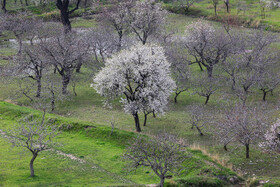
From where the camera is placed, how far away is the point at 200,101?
5141cm

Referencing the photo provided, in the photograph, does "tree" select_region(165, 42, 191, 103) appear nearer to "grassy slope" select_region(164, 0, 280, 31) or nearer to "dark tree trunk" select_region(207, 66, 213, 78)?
"dark tree trunk" select_region(207, 66, 213, 78)

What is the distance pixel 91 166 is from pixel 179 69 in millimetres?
29002

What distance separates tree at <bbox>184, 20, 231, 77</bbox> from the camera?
58.2 metres

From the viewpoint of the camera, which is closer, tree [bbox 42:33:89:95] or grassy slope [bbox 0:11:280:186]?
grassy slope [bbox 0:11:280:186]

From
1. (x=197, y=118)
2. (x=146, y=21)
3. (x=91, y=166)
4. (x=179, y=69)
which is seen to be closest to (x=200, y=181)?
(x=91, y=166)

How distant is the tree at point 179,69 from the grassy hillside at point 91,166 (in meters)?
17.7

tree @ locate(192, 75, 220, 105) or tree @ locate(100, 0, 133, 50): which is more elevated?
tree @ locate(100, 0, 133, 50)

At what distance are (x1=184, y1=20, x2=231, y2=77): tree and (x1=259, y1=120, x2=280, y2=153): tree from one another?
2312 centimetres

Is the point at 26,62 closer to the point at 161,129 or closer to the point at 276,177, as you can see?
the point at 161,129

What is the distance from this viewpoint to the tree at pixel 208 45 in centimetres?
5818

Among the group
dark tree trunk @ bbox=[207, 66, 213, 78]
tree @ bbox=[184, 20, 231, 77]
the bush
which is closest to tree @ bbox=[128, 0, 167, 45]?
tree @ bbox=[184, 20, 231, 77]

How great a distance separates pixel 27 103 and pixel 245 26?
51.7 m

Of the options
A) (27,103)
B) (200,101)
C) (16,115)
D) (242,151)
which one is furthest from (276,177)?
(27,103)

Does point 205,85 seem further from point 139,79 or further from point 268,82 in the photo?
point 139,79
